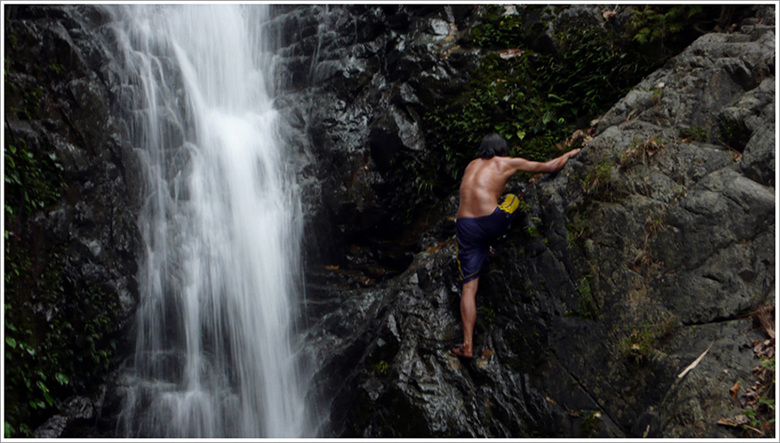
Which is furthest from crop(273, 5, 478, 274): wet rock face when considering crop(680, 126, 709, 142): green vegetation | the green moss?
crop(680, 126, 709, 142): green vegetation

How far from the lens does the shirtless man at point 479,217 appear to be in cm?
568

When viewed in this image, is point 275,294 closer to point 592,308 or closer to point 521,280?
point 521,280

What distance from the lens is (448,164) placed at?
790 centimetres

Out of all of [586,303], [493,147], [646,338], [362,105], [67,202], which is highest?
[362,105]

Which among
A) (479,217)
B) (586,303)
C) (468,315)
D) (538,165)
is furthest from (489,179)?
(586,303)

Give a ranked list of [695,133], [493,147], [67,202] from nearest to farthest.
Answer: [695,133], [493,147], [67,202]

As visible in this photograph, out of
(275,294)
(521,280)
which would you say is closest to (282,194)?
(275,294)

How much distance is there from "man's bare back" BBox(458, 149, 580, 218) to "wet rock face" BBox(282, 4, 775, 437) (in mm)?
250

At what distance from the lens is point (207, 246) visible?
8.02 metres

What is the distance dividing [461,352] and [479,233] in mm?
1441

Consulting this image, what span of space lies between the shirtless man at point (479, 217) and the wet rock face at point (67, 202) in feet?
17.2

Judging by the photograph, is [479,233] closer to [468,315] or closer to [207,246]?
[468,315]

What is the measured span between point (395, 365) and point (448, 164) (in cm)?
362

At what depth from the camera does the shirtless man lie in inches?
224
